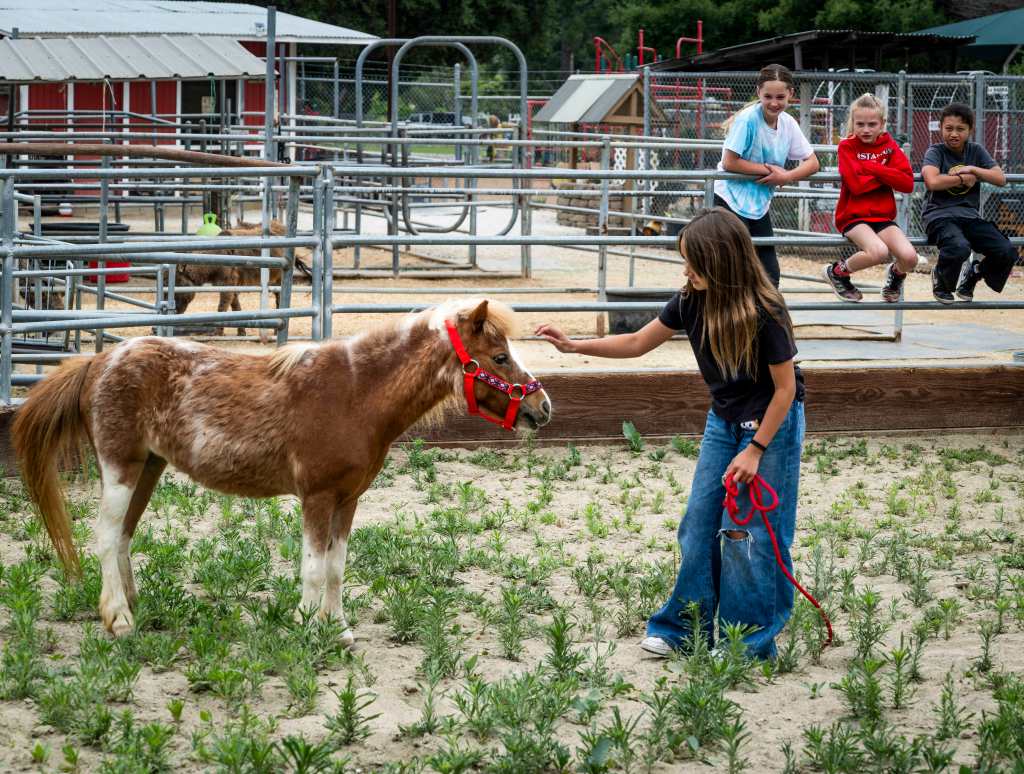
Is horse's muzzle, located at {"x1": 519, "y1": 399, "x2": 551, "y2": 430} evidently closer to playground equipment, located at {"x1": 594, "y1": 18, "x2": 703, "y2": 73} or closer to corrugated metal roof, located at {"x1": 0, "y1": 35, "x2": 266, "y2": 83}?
corrugated metal roof, located at {"x1": 0, "y1": 35, "x2": 266, "y2": 83}

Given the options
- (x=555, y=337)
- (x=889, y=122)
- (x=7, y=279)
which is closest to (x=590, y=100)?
(x=889, y=122)

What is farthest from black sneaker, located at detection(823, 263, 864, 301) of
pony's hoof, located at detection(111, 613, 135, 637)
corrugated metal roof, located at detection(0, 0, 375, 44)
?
corrugated metal roof, located at detection(0, 0, 375, 44)

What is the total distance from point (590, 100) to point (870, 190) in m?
14.0

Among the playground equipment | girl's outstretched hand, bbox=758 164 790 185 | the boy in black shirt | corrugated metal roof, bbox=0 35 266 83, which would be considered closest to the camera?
girl's outstretched hand, bbox=758 164 790 185

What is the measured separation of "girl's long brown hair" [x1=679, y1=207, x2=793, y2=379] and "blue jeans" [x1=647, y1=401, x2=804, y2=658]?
0.95ft

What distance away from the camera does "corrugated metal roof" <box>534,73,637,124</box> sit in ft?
66.1

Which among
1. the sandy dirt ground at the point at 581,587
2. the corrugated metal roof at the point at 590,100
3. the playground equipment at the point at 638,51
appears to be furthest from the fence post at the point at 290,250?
the playground equipment at the point at 638,51

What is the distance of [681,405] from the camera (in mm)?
→ 7473

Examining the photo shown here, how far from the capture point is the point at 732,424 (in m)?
4.19

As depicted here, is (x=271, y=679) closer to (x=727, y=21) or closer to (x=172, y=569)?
(x=172, y=569)

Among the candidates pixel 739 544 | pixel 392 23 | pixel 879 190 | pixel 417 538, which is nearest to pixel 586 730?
pixel 739 544

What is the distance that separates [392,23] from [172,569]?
49.4 ft

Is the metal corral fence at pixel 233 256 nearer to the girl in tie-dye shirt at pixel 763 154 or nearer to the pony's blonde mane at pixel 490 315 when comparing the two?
the girl in tie-dye shirt at pixel 763 154

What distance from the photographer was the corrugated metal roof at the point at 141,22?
812 inches
